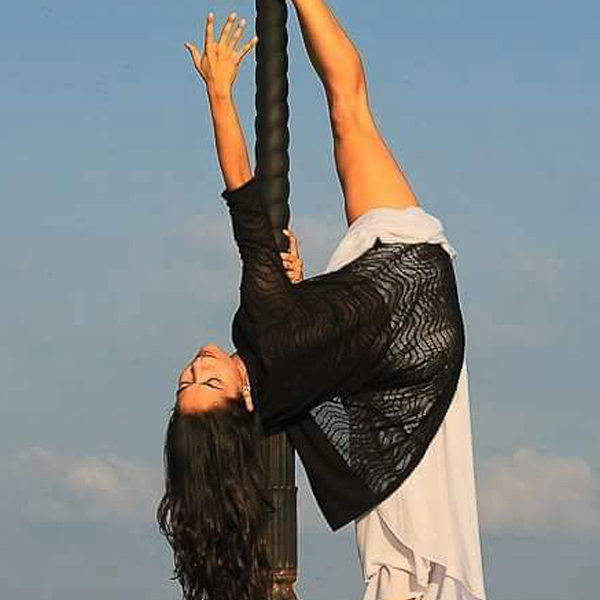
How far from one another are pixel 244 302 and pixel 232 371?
7.8 inches

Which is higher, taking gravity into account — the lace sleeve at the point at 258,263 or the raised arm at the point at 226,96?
the raised arm at the point at 226,96

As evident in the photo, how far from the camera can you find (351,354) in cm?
719

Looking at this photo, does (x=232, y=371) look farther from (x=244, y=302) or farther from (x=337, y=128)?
(x=337, y=128)

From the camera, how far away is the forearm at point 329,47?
7.38 metres

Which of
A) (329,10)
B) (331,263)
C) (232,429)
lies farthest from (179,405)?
(329,10)

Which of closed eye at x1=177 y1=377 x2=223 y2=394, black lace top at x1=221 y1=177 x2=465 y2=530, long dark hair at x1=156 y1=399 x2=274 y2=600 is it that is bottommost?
long dark hair at x1=156 y1=399 x2=274 y2=600

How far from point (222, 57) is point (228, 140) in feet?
0.83

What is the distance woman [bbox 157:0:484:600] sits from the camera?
707 cm

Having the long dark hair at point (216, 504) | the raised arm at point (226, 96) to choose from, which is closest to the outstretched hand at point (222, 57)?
the raised arm at point (226, 96)

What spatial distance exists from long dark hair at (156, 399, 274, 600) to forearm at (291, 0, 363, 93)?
3.41ft

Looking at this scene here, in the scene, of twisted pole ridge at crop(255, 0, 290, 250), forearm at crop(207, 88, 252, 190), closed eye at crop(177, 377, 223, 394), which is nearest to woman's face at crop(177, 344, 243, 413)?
closed eye at crop(177, 377, 223, 394)

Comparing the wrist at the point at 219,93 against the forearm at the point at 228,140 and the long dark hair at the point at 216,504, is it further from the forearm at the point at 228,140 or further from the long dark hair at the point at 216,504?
the long dark hair at the point at 216,504

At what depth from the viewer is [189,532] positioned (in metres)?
7.11

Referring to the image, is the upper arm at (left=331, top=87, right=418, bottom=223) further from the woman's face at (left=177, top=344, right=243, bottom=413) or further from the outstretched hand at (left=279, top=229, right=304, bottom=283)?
the woman's face at (left=177, top=344, right=243, bottom=413)
